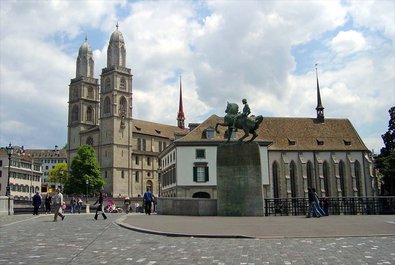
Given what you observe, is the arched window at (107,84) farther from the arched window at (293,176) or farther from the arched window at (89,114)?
the arched window at (293,176)

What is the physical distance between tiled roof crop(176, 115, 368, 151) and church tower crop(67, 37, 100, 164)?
51662mm

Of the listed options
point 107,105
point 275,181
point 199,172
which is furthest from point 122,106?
point 199,172

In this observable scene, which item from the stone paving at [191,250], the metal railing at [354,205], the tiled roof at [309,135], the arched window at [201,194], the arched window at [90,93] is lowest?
the stone paving at [191,250]

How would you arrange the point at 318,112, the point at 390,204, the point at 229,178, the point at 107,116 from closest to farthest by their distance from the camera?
the point at 229,178 < the point at 390,204 < the point at 318,112 < the point at 107,116

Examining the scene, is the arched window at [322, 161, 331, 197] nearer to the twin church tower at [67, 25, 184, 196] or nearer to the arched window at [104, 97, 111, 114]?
the twin church tower at [67, 25, 184, 196]

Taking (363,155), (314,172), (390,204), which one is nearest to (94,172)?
(314,172)

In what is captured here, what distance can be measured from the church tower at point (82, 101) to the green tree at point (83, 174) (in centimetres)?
2062

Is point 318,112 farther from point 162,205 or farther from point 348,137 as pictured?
point 162,205

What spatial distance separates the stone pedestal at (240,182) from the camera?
23.2 metres

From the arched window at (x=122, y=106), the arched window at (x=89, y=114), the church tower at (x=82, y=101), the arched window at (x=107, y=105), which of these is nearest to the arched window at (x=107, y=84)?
the arched window at (x=107, y=105)

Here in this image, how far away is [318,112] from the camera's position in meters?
77.4

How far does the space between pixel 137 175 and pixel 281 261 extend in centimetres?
9580

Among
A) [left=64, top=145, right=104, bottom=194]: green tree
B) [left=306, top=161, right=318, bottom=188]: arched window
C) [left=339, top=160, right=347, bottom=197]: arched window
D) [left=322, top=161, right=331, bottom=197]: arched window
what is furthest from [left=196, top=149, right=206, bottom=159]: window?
[left=64, top=145, right=104, bottom=194]: green tree

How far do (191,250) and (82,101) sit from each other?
345 ft
